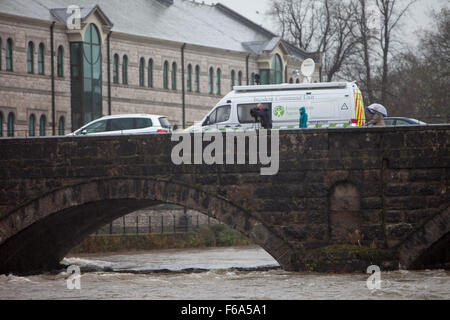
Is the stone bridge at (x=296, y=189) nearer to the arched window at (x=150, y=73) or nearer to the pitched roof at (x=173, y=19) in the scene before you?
the pitched roof at (x=173, y=19)

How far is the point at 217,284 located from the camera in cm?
3397

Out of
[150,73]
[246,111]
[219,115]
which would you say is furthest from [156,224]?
[246,111]

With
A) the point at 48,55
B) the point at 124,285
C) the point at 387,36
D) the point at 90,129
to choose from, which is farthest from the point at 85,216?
the point at 387,36

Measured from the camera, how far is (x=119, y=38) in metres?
64.0

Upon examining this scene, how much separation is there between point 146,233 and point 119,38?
1324 cm

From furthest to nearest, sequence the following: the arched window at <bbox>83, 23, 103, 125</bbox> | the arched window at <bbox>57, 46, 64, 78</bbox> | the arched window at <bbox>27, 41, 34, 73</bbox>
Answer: the arched window at <bbox>83, 23, 103, 125</bbox>
the arched window at <bbox>57, 46, 64, 78</bbox>
the arched window at <bbox>27, 41, 34, 73</bbox>

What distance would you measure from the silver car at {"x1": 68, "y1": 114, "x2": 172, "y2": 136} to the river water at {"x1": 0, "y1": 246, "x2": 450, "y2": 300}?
15.4 feet

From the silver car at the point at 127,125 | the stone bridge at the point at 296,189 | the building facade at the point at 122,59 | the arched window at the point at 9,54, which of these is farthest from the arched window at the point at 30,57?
the stone bridge at the point at 296,189

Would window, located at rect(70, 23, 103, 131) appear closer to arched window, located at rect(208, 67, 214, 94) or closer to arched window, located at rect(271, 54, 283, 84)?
arched window, located at rect(208, 67, 214, 94)

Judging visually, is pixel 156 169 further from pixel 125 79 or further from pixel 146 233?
pixel 125 79

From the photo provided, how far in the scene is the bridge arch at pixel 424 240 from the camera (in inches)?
1271

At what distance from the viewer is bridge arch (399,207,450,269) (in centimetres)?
3228

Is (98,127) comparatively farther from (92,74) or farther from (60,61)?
(92,74)

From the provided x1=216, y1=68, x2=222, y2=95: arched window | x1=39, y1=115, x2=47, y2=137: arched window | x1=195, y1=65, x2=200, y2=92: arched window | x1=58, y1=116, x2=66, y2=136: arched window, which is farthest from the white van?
x1=216, y1=68, x2=222, y2=95: arched window
